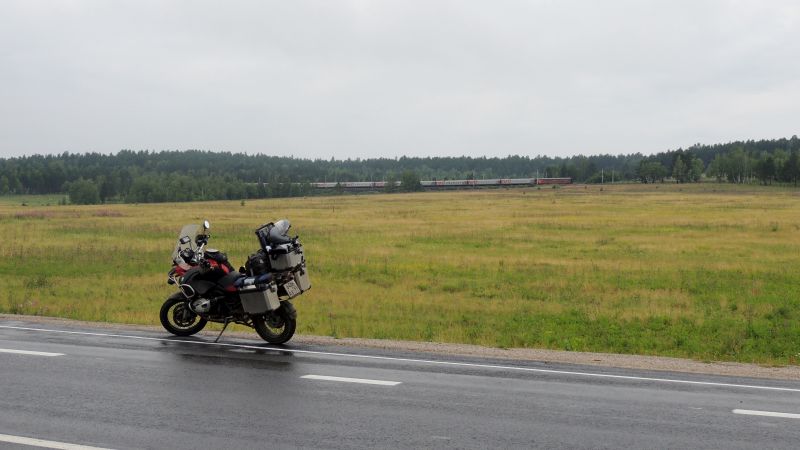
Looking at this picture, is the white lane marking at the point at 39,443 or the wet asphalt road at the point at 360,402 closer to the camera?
the white lane marking at the point at 39,443

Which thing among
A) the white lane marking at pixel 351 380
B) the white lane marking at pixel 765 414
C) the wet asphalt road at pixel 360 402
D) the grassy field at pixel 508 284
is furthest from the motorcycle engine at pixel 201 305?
the white lane marking at pixel 765 414

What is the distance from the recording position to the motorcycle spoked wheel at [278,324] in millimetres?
13195

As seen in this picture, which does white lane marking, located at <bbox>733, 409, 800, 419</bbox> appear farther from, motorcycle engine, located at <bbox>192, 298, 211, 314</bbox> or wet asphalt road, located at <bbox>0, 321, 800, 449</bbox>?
motorcycle engine, located at <bbox>192, 298, 211, 314</bbox>

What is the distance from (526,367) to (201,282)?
5.77 metres

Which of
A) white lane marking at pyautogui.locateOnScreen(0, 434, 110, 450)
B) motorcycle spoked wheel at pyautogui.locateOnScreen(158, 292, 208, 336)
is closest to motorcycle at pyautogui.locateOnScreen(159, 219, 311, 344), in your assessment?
motorcycle spoked wheel at pyautogui.locateOnScreen(158, 292, 208, 336)

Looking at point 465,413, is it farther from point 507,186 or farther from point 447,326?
point 507,186

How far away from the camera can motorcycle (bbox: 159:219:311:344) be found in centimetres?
1303

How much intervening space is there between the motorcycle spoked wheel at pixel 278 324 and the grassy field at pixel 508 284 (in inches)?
141

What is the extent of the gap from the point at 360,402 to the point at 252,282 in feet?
14.8

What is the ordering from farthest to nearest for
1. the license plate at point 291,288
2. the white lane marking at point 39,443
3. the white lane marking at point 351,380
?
the license plate at point 291,288 < the white lane marking at point 351,380 < the white lane marking at point 39,443

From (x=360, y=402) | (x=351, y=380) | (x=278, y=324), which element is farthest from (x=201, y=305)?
(x=360, y=402)

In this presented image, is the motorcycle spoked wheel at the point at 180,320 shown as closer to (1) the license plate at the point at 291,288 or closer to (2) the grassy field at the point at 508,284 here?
(1) the license plate at the point at 291,288

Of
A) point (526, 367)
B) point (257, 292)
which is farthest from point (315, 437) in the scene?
point (257, 292)

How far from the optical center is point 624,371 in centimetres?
1150
